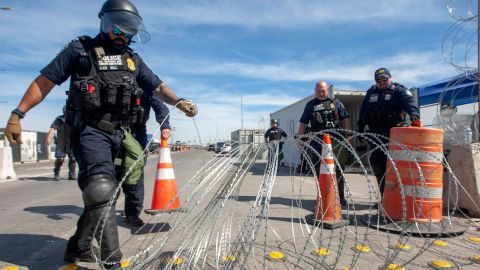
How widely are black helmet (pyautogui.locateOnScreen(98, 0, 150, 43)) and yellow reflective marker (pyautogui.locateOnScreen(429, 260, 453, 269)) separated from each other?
3.03m

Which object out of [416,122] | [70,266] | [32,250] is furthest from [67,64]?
[416,122]

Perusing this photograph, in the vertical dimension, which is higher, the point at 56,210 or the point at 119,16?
the point at 119,16

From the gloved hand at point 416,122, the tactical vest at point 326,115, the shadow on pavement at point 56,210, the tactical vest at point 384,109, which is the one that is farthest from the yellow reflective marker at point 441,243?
the shadow on pavement at point 56,210

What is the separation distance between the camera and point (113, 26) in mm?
2939

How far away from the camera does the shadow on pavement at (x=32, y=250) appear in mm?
3076

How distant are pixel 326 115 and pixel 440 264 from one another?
2973 mm

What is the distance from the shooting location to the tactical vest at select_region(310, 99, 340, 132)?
220 inches

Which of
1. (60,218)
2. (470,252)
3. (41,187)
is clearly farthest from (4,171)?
(470,252)

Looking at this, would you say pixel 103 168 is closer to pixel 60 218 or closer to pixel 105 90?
pixel 105 90

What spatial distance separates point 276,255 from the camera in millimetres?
3137

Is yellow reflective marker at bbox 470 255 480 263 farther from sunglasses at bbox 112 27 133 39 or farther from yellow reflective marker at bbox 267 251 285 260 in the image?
sunglasses at bbox 112 27 133 39

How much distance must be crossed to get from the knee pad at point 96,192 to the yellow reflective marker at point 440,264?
253 cm

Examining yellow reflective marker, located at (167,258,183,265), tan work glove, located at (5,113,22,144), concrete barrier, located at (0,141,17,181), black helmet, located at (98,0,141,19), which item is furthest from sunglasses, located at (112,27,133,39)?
concrete barrier, located at (0,141,17,181)

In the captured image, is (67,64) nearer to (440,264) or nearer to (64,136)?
(64,136)
